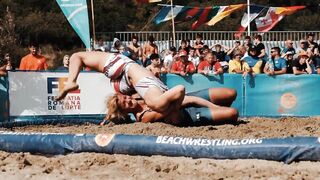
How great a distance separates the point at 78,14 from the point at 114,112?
677cm

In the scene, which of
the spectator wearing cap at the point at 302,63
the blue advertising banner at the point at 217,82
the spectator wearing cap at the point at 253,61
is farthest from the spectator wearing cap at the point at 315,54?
the blue advertising banner at the point at 217,82

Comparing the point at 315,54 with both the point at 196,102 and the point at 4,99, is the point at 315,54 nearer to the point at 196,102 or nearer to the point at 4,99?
the point at 196,102

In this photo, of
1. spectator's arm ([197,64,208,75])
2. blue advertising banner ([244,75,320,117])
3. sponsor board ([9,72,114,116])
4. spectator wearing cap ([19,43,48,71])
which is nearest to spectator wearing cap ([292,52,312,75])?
blue advertising banner ([244,75,320,117])

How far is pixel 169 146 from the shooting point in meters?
6.85

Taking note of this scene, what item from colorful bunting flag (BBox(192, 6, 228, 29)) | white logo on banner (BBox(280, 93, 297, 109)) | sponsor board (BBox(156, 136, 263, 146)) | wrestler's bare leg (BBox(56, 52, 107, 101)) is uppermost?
colorful bunting flag (BBox(192, 6, 228, 29))

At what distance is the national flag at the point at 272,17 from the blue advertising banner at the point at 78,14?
891 centimetres

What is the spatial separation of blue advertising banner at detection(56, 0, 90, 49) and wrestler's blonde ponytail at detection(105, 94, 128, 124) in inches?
241

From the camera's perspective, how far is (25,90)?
1260 cm

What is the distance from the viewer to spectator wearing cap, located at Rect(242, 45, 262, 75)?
13.3 m

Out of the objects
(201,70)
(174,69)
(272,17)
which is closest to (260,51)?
(201,70)

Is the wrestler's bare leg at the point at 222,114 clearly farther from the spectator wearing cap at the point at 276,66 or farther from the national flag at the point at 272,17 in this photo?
the national flag at the point at 272,17

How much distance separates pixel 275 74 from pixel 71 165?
7.05m

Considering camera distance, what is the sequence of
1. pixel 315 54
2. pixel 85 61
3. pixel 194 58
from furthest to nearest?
pixel 194 58, pixel 315 54, pixel 85 61

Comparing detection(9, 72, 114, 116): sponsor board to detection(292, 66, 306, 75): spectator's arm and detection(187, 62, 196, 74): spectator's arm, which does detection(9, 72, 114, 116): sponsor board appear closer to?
detection(187, 62, 196, 74): spectator's arm
